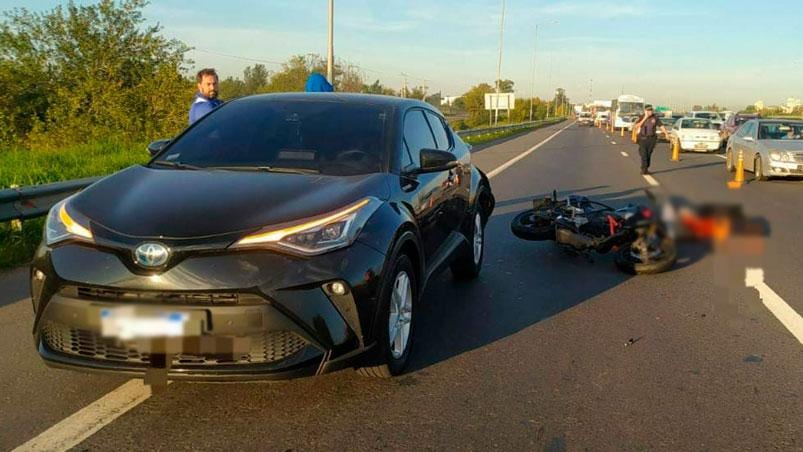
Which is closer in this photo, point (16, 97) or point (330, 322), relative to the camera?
point (330, 322)

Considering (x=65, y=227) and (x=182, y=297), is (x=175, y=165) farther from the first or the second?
(x=182, y=297)

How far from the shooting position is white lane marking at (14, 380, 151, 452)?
9.97 ft

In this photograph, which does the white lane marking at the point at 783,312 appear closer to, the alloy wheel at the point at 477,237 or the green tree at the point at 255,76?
the alloy wheel at the point at 477,237

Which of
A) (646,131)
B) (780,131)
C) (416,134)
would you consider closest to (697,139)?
(780,131)

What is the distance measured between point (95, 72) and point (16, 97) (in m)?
3.56

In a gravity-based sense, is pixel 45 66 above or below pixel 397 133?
above

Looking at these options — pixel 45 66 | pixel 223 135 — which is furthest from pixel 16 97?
pixel 223 135

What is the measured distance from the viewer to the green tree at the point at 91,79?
2086 cm

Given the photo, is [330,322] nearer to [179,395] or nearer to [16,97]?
[179,395]

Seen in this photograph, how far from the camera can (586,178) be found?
16000mm

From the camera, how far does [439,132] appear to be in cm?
583

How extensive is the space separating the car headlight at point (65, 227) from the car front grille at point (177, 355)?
1.35ft

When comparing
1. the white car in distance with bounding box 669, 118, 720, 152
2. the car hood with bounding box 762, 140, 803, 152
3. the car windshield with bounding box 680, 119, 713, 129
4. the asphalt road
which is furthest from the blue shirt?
the car windshield with bounding box 680, 119, 713, 129

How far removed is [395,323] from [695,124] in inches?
1064
